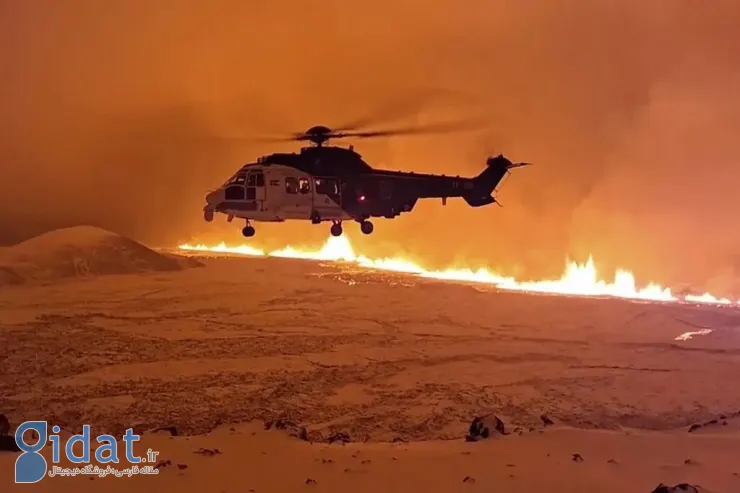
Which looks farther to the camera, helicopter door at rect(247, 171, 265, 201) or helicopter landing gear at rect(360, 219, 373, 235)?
helicopter landing gear at rect(360, 219, 373, 235)

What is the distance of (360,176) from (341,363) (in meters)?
2.89

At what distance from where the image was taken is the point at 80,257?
530 inches

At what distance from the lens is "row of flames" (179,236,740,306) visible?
591 inches

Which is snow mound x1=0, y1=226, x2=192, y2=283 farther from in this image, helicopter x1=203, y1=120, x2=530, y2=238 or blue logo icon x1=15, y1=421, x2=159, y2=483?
blue logo icon x1=15, y1=421, x2=159, y2=483

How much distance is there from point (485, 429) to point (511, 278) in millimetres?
10677

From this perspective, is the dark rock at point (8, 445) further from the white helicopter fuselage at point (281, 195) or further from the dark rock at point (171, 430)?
the white helicopter fuselage at point (281, 195)

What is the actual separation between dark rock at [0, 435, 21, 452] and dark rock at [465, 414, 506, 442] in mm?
4062

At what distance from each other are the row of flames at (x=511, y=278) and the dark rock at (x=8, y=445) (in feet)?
38.6

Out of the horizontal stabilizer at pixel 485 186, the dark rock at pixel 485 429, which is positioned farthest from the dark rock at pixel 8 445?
the horizontal stabilizer at pixel 485 186

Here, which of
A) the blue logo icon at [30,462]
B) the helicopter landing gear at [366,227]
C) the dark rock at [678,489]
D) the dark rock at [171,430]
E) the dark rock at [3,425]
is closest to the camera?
the dark rock at [678,489]

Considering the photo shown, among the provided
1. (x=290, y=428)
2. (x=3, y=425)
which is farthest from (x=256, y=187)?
(x=3, y=425)

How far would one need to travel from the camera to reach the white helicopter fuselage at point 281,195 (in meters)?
9.28

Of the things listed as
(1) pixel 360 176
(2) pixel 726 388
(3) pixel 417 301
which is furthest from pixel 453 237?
(2) pixel 726 388

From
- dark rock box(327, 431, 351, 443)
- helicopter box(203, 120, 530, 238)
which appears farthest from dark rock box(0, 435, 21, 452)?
helicopter box(203, 120, 530, 238)
